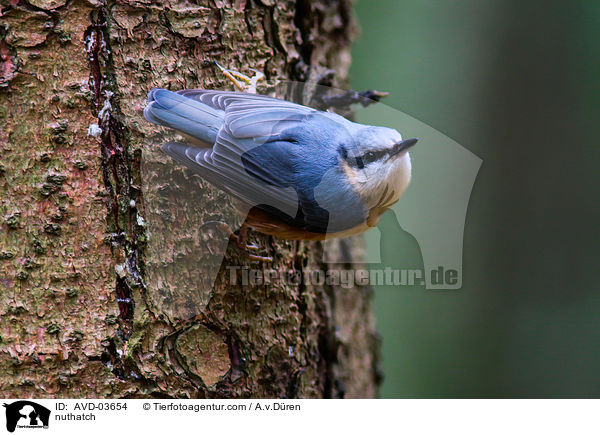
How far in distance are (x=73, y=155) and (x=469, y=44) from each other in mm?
2741

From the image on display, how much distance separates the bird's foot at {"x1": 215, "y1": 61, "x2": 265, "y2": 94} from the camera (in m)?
1.97

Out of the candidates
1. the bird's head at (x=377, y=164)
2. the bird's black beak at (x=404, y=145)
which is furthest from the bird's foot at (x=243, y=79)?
the bird's black beak at (x=404, y=145)

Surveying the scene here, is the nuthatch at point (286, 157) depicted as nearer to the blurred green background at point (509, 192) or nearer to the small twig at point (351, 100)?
the small twig at point (351, 100)

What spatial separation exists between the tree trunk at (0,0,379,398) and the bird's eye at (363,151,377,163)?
0.52 meters

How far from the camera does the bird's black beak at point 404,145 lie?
163 cm

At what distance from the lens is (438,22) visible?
11.0 ft
